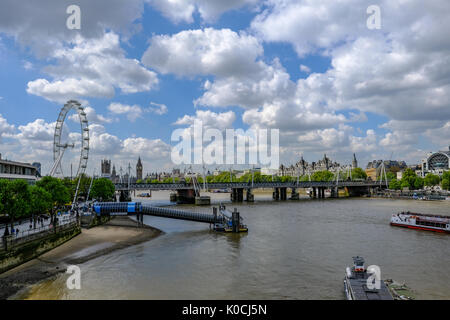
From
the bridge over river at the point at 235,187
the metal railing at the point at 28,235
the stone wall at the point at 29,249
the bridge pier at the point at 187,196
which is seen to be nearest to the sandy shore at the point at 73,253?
the stone wall at the point at 29,249

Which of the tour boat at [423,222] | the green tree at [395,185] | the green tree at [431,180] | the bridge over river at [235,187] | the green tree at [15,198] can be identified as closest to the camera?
the green tree at [15,198]

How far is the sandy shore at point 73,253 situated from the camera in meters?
23.3

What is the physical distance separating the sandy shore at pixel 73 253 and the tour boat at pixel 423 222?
3652cm

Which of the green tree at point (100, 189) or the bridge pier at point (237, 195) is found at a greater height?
the green tree at point (100, 189)

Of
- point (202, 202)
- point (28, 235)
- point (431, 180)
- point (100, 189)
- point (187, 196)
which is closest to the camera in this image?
point (28, 235)

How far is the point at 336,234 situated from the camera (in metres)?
43.1

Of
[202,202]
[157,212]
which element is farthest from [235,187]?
[157,212]

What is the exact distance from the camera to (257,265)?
28156 mm

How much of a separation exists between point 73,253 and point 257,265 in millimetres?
18377

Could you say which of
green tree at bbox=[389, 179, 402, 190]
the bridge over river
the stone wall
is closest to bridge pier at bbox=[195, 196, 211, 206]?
the bridge over river

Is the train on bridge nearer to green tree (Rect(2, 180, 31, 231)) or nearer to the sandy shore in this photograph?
the sandy shore

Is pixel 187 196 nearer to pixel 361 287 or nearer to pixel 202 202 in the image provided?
pixel 202 202

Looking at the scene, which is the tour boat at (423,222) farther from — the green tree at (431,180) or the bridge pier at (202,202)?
the green tree at (431,180)
